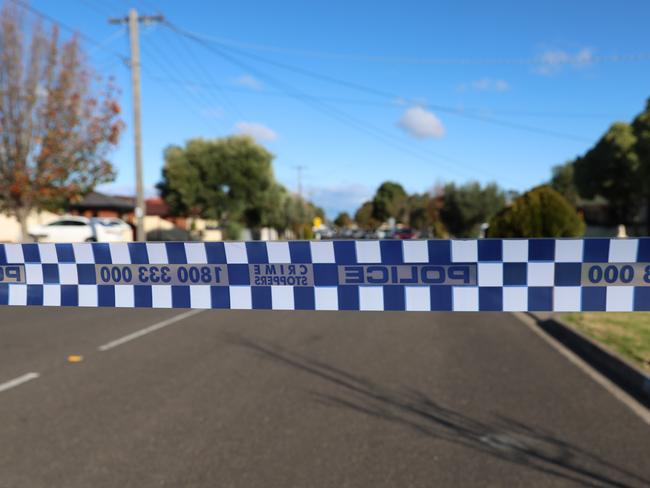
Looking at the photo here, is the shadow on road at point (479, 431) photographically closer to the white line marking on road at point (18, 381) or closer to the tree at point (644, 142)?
the white line marking on road at point (18, 381)

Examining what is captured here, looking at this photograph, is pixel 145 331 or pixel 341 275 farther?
pixel 145 331

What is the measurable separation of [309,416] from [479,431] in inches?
54.4

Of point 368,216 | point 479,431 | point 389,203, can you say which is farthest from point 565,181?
point 479,431

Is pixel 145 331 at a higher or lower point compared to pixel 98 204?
lower

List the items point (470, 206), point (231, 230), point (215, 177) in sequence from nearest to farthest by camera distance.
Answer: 1. point (215, 177)
2. point (231, 230)
3. point (470, 206)

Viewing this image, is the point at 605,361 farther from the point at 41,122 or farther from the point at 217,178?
the point at 217,178

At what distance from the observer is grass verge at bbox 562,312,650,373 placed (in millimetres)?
5973

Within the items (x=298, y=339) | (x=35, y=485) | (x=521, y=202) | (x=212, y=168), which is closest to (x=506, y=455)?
(x=35, y=485)

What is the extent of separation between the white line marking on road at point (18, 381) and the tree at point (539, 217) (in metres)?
9.02

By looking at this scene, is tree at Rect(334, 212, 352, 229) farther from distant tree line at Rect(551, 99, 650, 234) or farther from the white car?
the white car

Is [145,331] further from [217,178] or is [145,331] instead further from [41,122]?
[217,178]

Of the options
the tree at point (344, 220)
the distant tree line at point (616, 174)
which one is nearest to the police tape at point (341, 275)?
the distant tree line at point (616, 174)

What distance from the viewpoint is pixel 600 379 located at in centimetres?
543

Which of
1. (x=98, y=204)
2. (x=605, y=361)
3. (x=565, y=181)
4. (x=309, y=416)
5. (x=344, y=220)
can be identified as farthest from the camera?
(x=344, y=220)
